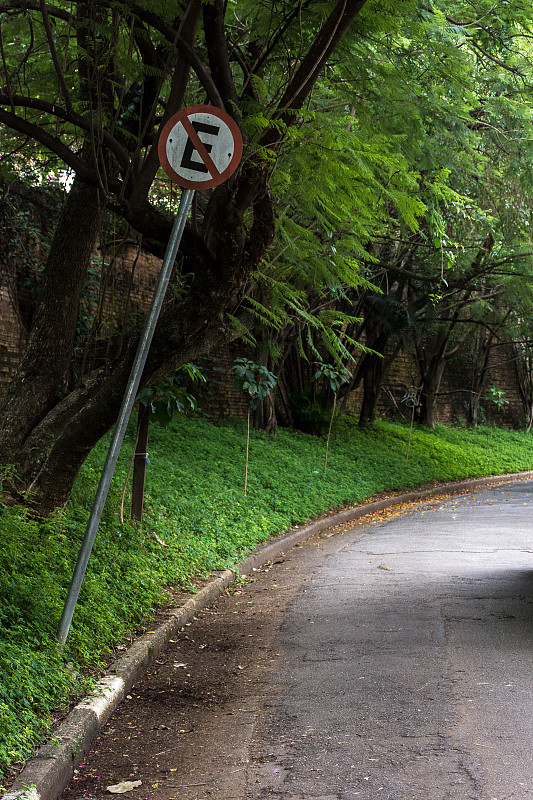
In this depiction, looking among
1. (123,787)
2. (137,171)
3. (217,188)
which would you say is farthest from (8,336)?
(123,787)

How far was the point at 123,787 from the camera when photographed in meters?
4.04

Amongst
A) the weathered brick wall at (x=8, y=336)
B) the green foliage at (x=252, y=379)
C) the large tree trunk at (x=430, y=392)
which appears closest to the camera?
the weathered brick wall at (x=8, y=336)

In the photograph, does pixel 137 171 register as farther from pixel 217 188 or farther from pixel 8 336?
pixel 8 336

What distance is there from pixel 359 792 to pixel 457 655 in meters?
2.33

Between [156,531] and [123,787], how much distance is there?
17.4 ft

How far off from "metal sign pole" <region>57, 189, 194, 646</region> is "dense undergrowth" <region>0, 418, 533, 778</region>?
24 cm

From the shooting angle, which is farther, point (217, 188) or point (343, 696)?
point (217, 188)

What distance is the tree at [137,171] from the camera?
22.2ft

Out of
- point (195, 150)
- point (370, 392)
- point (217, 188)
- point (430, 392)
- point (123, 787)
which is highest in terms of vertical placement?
point (217, 188)

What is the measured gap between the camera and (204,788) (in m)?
3.96

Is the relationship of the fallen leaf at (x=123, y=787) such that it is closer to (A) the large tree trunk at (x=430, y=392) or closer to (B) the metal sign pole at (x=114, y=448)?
(B) the metal sign pole at (x=114, y=448)

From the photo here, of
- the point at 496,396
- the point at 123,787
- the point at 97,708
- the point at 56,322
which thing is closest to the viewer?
the point at 123,787

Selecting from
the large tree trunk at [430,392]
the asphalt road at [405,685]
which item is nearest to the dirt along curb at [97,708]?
the asphalt road at [405,685]

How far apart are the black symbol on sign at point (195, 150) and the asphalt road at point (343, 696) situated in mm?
3521
